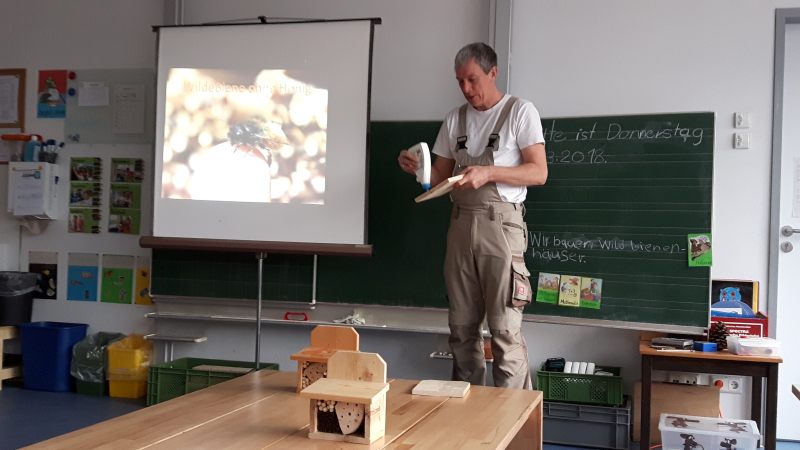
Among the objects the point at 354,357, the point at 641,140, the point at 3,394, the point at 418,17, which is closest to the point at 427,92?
the point at 418,17

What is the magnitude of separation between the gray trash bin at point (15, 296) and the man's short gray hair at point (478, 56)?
313 centimetres

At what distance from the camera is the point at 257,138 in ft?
13.6

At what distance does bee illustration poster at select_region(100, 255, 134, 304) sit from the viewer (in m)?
4.71

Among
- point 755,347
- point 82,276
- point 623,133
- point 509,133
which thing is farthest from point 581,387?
point 82,276

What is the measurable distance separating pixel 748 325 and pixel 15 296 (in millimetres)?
4078

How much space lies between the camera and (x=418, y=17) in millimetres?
4254

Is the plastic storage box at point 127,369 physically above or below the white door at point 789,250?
below

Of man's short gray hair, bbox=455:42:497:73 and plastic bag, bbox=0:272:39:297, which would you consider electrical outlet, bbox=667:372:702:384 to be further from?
plastic bag, bbox=0:272:39:297

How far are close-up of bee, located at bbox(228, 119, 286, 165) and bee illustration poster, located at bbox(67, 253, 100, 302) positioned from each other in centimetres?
134

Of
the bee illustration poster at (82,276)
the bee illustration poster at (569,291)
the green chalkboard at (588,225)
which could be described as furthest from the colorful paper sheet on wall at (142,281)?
the bee illustration poster at (569,291)

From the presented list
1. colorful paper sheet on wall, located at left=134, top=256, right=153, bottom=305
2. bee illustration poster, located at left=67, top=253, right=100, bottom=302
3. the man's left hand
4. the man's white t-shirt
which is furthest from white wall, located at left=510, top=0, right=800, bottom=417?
bee illustration poster, located at left=67, top=253, right=100, bottom=302

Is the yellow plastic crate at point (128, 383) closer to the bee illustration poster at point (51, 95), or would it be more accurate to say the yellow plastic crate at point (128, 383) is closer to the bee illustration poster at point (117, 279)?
the bee illustration poster at point (117, 279)

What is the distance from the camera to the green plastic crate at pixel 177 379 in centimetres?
405

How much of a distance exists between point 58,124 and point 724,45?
387cm
